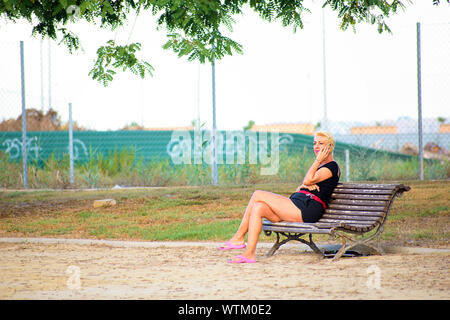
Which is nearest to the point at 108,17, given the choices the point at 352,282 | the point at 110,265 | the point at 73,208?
the point at 73,208

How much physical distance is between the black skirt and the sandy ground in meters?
0.43

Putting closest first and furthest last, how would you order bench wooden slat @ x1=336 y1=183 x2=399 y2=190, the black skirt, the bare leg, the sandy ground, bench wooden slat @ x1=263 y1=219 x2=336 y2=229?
the sandy ground → bench wooden slat @ x1=263 y1=219 x2=336 y2=229 → the bare leg → the black skirt → bench wooden slat @ x1=336 y1=183 x2=399 y2=190

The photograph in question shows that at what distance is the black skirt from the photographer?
6.68m

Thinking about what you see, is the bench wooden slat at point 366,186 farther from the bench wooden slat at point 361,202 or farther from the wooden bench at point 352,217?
the bench wooden slat at point 361,202

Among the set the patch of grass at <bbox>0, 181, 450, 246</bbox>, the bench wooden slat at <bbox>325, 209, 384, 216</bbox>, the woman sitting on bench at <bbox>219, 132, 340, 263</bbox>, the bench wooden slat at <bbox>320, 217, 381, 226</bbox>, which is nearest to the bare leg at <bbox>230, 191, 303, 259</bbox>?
the woman sitting on bench at <bbox>219, 132, 340, 263</bbox>

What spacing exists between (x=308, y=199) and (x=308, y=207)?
0.10 m

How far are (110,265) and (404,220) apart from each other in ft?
15.4

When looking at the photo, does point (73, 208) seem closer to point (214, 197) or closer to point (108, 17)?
point (214, 197)

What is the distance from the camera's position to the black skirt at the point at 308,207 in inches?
263

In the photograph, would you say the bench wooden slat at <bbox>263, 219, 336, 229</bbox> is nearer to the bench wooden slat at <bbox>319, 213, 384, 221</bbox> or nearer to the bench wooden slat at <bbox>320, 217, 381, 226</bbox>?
the bench wooden slat at <bbox>320, 217, 381, 226</bbox>

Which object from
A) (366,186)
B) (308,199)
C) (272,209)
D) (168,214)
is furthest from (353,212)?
(168,214)

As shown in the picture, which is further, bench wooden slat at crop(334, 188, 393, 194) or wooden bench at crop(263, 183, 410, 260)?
bench wooden slat at crop(334, 188, 393, 194)

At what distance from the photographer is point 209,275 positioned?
580 cm

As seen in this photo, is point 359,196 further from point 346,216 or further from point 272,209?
point 272,209
